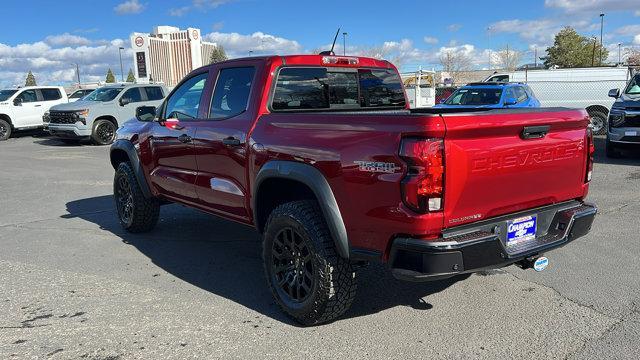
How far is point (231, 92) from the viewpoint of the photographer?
4.49 metres

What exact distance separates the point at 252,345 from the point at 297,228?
0.82m

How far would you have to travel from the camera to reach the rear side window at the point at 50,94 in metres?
20.0

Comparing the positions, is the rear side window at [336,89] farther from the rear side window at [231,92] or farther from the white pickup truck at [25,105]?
the white pickup truck at [25,105]

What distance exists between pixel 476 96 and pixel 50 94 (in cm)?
1579

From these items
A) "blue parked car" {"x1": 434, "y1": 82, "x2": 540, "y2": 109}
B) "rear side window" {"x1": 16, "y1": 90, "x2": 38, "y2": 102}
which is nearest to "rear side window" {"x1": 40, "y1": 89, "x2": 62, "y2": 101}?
"rear side window" {"x1": 16, "y1": 90, "x2": 38, "y2": 102}

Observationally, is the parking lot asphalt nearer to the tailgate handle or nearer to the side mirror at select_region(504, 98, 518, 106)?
the tailgate handle

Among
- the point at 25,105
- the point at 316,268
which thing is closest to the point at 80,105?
the point at 25,105

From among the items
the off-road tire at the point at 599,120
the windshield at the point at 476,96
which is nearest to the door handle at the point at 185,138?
the windshield at the point at 476,96

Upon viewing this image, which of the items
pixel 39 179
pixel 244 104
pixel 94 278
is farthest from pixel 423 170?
pixel 39 179

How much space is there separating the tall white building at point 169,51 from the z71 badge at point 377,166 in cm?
8547

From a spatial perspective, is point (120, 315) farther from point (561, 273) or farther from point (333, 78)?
point (561, 273)

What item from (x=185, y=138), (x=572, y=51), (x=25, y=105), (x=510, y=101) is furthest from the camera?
(x=572, y=51)

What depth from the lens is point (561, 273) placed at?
4.56 meters

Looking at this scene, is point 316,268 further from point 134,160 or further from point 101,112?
point 101,112
